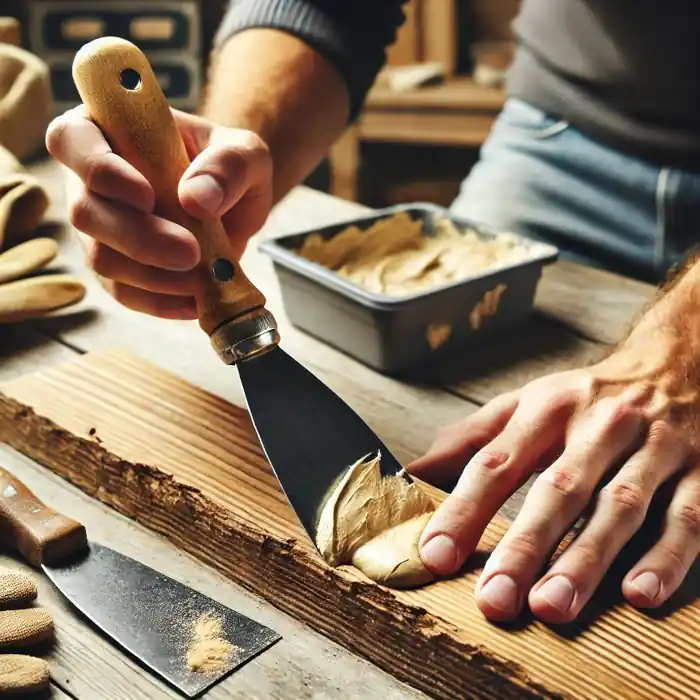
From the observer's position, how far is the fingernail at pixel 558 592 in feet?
2.02

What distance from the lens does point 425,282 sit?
1080mm

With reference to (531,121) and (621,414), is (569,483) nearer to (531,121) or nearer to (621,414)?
(621,414)

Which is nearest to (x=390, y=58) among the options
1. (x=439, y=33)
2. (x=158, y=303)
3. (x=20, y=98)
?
(x=439, y=33)

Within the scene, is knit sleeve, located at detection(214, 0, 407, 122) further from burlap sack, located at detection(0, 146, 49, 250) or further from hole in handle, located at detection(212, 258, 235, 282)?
hole in handle, located at detection(212, 258, 235, 282)

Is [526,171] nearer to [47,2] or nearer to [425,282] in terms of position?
[425,282]

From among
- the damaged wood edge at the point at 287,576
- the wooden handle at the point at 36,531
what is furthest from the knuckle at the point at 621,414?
the wooden handle at the point at 36,531

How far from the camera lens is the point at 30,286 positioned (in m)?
1.13

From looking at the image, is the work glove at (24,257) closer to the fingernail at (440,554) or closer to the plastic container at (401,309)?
the plastic container at (401,309)

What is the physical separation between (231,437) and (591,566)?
0.37 metres

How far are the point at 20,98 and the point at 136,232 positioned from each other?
105cm

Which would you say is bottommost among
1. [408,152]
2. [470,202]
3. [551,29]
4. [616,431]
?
[408,152]

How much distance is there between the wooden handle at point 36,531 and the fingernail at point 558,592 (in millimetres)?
390

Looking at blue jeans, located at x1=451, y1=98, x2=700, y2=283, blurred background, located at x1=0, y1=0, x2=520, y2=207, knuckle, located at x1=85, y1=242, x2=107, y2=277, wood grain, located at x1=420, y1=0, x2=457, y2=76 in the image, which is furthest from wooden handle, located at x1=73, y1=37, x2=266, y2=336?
wood grain, located at x1=420, y1=0, x2=457, y2=76

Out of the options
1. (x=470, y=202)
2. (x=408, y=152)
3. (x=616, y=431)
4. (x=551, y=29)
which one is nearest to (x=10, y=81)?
(x=470, y=202)
